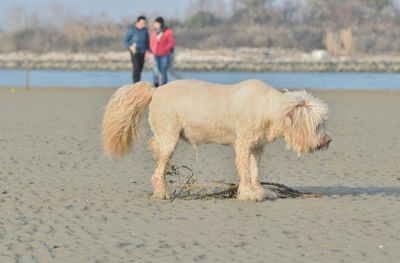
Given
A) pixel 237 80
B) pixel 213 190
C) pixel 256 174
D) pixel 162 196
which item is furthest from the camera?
pixel 237 80

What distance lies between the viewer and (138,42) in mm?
23359

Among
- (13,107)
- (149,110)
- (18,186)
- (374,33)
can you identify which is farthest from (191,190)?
(374,33)

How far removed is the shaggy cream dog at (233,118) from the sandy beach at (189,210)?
45 centimetres

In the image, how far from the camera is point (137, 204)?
10.1 meters

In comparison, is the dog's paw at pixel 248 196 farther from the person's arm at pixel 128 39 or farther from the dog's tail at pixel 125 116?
the person's arm at pixel 128 39

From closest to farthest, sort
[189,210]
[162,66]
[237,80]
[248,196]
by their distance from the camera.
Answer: [189,210]
[248,196]
[162,66]
[237,80]

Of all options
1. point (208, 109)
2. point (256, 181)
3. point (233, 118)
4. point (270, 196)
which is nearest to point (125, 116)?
point (208, 109)

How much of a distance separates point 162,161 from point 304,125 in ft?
4.63

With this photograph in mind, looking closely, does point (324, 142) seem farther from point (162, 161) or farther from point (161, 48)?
point (161, 48)

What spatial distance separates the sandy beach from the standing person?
6843mm

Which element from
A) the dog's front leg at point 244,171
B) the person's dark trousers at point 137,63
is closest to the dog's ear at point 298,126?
the dog's front leg at point 244,171

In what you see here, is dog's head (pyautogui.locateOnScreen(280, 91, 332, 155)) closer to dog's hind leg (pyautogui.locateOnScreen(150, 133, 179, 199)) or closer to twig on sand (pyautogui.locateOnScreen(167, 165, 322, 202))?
twig on sand (pyautogui.locateOnScreen(167, 165, 322, 202))

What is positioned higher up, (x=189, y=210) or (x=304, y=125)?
(x=304, y=125)

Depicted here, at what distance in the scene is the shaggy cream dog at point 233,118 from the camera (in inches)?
400
